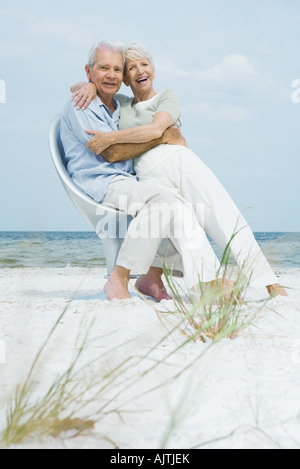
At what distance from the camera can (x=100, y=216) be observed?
2477 mm

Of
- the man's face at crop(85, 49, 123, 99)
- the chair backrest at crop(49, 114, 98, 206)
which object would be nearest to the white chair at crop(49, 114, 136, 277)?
the chair backrest at crop(49, 114, 98, 206)

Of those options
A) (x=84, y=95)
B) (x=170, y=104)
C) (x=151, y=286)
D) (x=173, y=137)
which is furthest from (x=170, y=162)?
(x=151, y=286)

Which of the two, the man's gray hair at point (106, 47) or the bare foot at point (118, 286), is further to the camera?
the man's gray hair at point (106, 47)

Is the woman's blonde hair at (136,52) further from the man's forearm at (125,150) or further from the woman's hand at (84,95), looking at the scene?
the man's forearm at (125,150)

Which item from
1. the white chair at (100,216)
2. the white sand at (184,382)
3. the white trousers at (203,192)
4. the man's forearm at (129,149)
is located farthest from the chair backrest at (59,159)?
the white sand at (184,382)

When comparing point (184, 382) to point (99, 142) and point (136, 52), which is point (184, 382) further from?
point (136, 52)

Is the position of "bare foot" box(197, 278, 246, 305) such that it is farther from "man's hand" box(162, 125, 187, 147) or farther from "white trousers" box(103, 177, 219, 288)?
"man's hand" box(162, 125, 187, 147)

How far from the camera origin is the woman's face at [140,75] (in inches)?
98.9

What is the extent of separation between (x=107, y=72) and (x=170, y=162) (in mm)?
579

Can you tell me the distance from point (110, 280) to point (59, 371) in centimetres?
113

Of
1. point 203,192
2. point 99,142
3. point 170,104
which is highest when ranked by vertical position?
point 170,104

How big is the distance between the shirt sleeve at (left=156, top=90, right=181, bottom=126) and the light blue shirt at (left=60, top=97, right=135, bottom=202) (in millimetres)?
260

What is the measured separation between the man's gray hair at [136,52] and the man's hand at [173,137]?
1.29 feet

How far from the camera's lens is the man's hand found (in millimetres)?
2500
